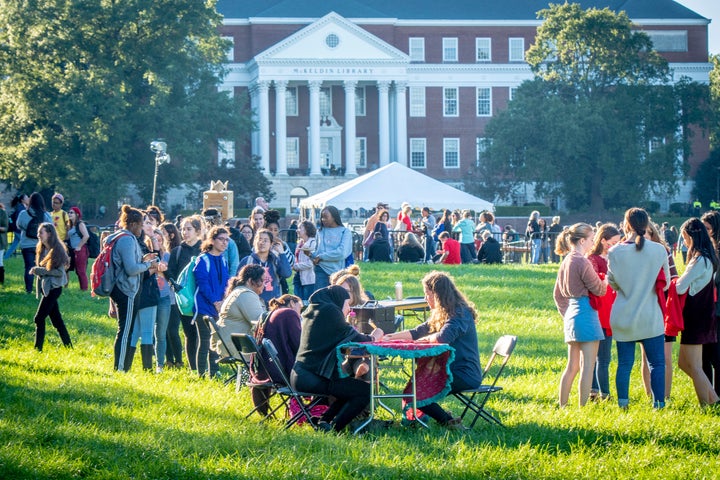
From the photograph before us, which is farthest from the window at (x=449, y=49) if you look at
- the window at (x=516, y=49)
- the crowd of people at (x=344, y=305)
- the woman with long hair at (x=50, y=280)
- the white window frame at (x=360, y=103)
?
the woman with long hair at (x=50, y=280)

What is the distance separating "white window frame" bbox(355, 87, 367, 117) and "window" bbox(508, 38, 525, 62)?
11126 millimetres

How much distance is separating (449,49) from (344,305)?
6866 cm

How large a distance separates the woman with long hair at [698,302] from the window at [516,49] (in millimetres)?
68382

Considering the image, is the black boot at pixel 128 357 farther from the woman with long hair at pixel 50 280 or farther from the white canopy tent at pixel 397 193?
the white canopy tent at pixel 397 193

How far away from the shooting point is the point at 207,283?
1284 cm

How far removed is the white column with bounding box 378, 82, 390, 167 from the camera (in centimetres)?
7169

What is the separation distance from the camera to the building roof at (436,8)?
74.5 metres

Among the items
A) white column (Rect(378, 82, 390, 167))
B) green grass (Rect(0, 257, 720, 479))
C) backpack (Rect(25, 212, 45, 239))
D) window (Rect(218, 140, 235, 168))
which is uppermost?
white column (Rect(378, 82, 390, 167))

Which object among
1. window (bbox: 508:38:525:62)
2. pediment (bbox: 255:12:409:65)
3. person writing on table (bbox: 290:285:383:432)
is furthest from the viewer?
window (bbox: 508:38:525:62)

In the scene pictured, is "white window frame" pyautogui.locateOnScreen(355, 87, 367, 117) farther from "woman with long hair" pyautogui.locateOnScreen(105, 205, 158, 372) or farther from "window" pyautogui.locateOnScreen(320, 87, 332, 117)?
"woman with long hair" pyautogui.locateOnScreen(105, 205, 158, 372)

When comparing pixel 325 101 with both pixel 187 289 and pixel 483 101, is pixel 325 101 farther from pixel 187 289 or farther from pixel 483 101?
pixel 187 289

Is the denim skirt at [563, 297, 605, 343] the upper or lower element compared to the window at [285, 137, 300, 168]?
lower

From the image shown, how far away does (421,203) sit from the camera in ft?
111

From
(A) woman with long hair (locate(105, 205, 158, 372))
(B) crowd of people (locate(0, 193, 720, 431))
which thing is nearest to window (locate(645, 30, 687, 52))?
(B) crowd of people (locate(0, 193, 720, 431))
